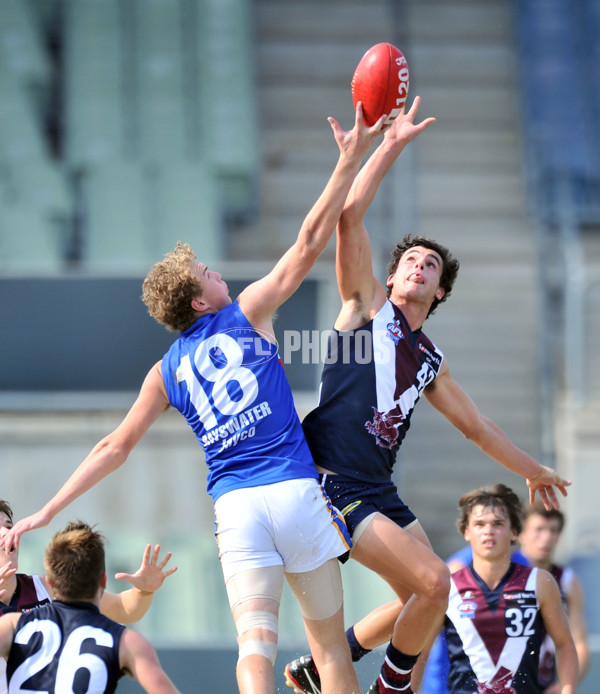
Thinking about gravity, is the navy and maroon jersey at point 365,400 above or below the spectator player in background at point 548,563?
above

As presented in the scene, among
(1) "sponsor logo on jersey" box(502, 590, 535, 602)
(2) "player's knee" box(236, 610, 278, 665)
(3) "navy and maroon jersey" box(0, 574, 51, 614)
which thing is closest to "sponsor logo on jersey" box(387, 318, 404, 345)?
(2) "player's knee" box(236, 610, 278, 665)

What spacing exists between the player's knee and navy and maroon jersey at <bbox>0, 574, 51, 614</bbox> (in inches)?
48.3

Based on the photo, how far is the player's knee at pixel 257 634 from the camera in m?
3.79

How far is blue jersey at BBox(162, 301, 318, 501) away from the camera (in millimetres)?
3965

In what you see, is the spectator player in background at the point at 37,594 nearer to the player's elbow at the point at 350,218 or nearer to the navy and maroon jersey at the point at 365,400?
the navy and maroon jersey at the point at 365,400

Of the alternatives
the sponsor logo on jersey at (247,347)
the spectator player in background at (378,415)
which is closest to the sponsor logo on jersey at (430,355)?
the spectator player in background at (378,415)

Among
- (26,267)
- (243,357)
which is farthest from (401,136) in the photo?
(26,267)

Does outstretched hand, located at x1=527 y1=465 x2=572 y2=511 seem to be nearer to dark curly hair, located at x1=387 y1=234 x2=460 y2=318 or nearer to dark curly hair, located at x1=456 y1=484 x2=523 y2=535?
dark curly hair, located at x1=456 y1=484 x2=523 y2=535

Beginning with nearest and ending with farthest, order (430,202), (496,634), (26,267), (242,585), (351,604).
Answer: (242,585), (496,634), (351,604), (26,267), (430,202)

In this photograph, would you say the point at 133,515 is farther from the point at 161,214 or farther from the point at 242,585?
the point at 242,585

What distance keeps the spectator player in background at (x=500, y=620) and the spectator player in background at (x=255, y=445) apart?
4.20ft

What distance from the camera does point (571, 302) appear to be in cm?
944

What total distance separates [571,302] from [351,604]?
368 centimetres

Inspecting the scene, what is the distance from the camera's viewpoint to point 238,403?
13.0 ft
